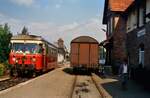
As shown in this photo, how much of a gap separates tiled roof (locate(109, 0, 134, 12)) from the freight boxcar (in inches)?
169

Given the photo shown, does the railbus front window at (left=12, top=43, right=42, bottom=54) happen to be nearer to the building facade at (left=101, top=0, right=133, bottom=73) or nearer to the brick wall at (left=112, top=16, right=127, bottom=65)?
the building facade at (left=101, top=0, right=133, bottom=73)

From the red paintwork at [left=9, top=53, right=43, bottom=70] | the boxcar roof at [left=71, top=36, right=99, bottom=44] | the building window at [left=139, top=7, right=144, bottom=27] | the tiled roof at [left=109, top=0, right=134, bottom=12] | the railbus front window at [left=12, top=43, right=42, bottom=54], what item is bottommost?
the red paintwork at [left=9, top=53, right=43, bottom=70]

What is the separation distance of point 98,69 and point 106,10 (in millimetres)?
9467

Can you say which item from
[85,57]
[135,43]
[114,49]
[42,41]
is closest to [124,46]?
[114,49]

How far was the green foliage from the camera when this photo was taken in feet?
132

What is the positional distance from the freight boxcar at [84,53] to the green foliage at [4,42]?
6660 mm

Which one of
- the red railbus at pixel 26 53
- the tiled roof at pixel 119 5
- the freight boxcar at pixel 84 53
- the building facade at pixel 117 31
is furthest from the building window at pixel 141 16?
the tiled roof at pixel 119 5

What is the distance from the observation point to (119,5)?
3734 cm

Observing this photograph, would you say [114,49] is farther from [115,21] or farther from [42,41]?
[42,41]

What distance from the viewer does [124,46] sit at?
35.7 metres

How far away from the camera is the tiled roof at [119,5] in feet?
120

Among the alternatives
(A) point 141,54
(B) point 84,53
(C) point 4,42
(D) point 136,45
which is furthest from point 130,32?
(C) point 4,42

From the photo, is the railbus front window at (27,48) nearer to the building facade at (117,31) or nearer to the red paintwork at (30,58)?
the red paintwork at (30,58)

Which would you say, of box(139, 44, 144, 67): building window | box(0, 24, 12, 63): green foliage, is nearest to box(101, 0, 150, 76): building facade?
box(139, 44, 144, 67): building window
